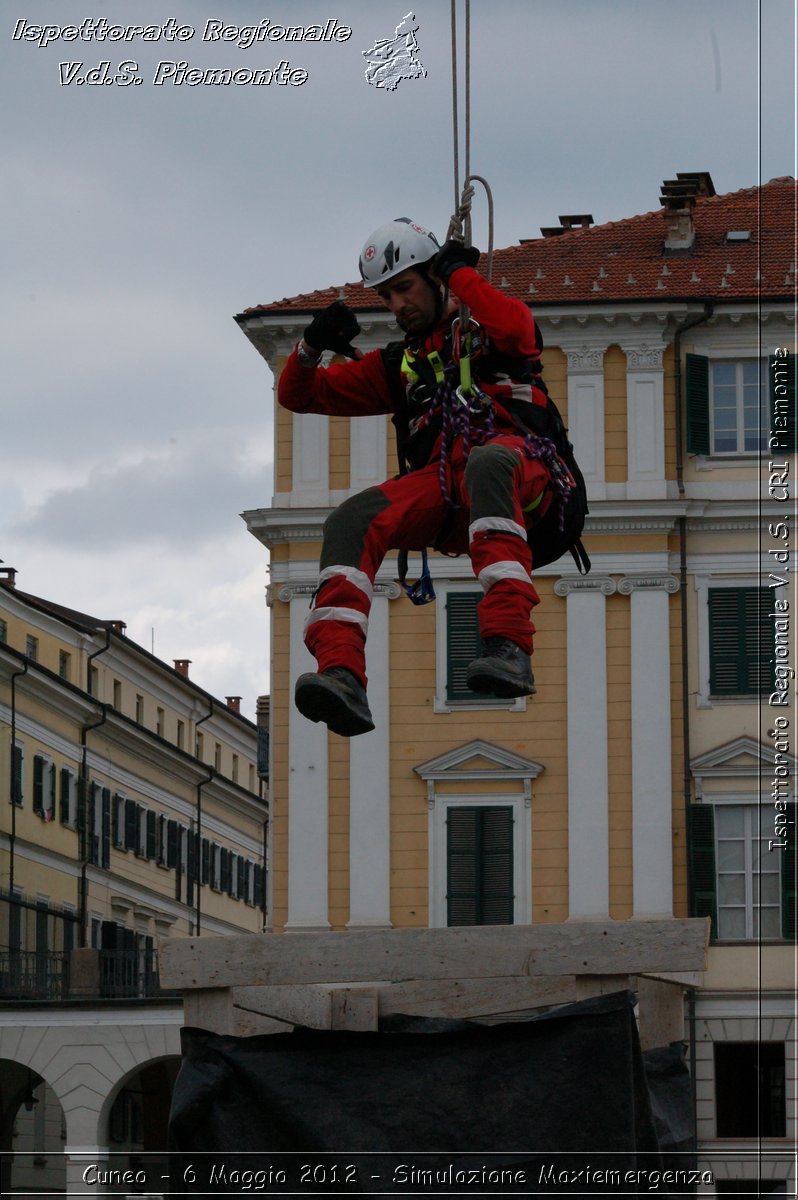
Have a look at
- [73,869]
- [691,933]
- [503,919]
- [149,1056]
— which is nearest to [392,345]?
[691,933]

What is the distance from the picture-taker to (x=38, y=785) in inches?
2206

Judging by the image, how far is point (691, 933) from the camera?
8031mm

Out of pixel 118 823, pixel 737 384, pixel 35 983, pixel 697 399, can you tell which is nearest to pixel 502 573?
pixel 697 399

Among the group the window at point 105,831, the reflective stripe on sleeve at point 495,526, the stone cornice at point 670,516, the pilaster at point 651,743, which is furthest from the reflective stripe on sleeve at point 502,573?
the window at point 105,831

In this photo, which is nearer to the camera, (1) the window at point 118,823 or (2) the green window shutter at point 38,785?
(2) the green window shutter at point 38,785

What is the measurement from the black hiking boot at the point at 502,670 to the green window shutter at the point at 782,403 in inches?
1121

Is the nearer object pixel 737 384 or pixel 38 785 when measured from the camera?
pixel 737 384

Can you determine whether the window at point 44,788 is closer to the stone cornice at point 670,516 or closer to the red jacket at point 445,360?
the stone cornice at point 670,516

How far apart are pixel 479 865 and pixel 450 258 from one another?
95.3ft

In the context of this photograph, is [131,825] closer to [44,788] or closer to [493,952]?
[44,788]

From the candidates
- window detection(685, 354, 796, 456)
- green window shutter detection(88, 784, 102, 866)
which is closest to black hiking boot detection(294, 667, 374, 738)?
window detection(685, 354, 796, 456)

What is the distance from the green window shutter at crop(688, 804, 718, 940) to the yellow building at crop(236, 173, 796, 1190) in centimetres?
5

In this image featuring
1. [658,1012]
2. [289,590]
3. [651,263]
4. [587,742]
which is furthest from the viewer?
[651,263]

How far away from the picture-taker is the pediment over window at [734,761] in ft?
122
